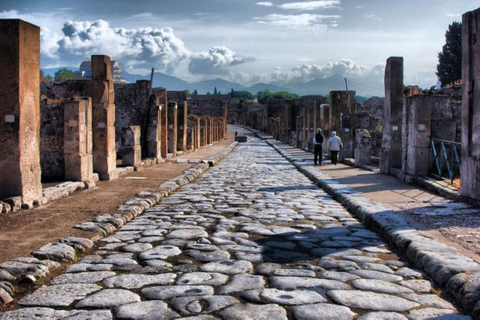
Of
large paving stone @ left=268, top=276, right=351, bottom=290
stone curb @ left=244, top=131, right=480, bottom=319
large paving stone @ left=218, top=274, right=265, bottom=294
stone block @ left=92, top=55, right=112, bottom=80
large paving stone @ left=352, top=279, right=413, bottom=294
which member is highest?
stone block @ left=92, top=55, right=112, bottom=80

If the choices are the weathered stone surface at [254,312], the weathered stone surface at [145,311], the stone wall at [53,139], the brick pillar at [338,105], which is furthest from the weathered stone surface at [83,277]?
the brick pillar at [338,105]

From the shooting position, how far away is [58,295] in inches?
168

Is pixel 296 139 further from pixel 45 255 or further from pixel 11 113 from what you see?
pixel 45 255

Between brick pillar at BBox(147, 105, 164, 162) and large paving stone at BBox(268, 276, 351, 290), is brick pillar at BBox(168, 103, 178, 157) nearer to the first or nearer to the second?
brick pillar at BBox(147, 105, 164, 162)

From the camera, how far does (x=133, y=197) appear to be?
393 inches

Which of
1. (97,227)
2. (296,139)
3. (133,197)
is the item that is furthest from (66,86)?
(296,139)

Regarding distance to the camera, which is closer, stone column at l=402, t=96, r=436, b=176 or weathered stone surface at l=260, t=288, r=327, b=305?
weathered stone surface at l=260, t=288, r=327, b=305

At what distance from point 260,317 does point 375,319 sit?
2.57ft

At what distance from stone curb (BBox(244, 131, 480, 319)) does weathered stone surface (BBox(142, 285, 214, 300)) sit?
6.33ft

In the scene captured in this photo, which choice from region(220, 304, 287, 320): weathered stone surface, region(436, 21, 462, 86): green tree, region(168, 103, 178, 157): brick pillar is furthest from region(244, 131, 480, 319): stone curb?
region(436, 21, 462, 86): green tree

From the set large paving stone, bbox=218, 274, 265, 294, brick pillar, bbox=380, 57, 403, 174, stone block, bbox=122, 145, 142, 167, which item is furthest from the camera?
stone block, bbox=122, 145, 142, 167

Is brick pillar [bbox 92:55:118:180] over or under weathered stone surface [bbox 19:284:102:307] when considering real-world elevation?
over

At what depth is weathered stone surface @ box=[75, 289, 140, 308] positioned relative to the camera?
4023 mm

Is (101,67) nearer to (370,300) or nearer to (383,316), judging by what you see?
(370,300)
